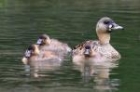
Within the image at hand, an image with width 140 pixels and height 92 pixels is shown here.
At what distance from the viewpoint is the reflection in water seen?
15.5 m

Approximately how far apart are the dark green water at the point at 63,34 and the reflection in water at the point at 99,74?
0.23ft

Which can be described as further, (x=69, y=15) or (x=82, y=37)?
(x=69, y=15)

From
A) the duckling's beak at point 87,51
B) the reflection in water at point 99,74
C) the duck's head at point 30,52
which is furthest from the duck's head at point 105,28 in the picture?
the duck's head at point 30,52

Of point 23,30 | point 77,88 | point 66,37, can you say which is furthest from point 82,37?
point 77,88

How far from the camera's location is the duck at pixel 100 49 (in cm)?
2005

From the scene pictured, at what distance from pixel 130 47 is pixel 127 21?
748cm

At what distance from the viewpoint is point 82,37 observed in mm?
24047

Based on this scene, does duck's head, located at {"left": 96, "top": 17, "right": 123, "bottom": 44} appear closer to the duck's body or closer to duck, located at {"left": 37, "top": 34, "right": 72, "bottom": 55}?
the duck's body

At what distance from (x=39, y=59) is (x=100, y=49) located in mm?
2310

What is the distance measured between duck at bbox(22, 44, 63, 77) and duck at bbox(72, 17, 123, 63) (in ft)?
1.93

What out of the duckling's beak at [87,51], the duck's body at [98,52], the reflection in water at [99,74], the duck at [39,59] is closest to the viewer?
the reflection in water at [99,74]

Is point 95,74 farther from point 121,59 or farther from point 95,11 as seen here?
point 95,11

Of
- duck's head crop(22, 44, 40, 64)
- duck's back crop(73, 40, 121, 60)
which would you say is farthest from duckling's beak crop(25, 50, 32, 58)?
duck's back crop(73, 40, 121, 60)

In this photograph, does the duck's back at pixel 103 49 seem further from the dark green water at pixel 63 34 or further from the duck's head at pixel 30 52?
the duck's head at pixel 30 52
